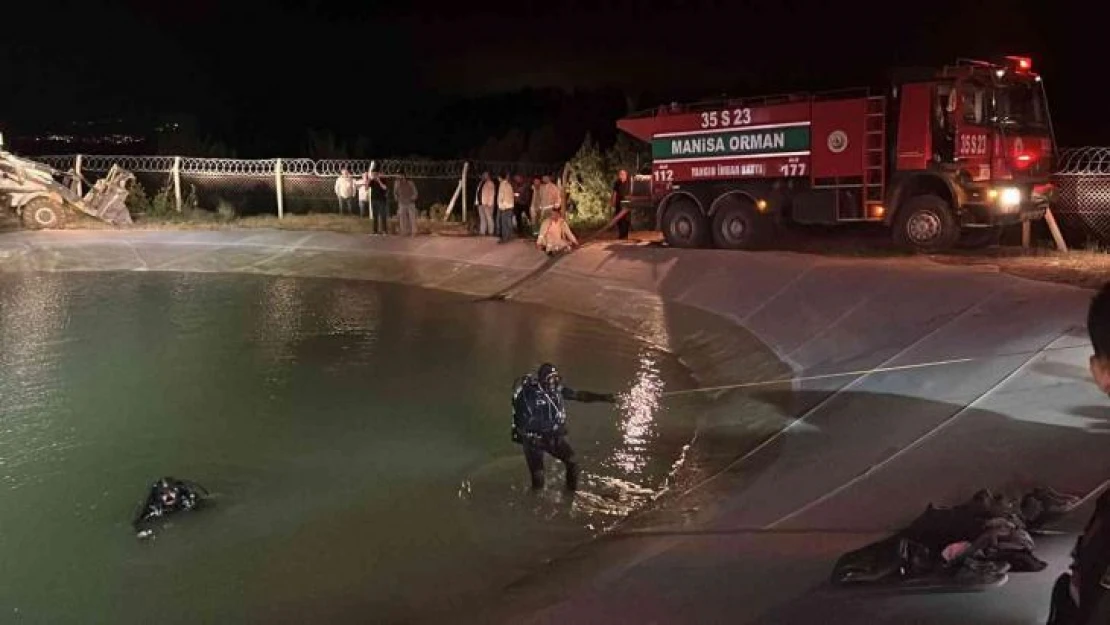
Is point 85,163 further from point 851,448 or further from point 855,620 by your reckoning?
point 855,620

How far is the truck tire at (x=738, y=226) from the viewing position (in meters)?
16.7

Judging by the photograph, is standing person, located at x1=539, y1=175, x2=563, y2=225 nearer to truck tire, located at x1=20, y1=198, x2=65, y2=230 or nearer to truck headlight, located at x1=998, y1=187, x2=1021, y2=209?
truck headlight, located at x1=998, y1=187, x2=1021, y2=209

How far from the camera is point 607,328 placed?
49.2ft

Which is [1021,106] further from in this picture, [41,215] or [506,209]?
[41,215]

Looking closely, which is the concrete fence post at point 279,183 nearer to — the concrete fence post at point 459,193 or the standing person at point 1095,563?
the concrete fence post at point 459,193

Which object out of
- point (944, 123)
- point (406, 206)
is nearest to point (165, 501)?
point (944, 123)

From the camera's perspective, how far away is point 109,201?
2697 cm

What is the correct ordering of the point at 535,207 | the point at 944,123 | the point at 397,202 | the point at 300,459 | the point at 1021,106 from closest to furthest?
the point at 300,459
the point at 944,123
the point at 1021,106
the point at 535,207
the point at 397,202

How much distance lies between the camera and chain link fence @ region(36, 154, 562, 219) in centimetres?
2834

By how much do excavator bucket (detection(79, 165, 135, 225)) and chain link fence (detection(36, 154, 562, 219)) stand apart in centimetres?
173

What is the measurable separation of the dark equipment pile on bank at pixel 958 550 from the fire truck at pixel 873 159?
398 inches

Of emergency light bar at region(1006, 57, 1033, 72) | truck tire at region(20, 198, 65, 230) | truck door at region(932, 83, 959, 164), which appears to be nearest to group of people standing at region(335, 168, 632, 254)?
truck door at region(932, 83, 959, 164)

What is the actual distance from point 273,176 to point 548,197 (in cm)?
1197

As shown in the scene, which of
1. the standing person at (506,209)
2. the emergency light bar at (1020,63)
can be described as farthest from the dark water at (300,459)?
the emergency light bar at (1020,63)
